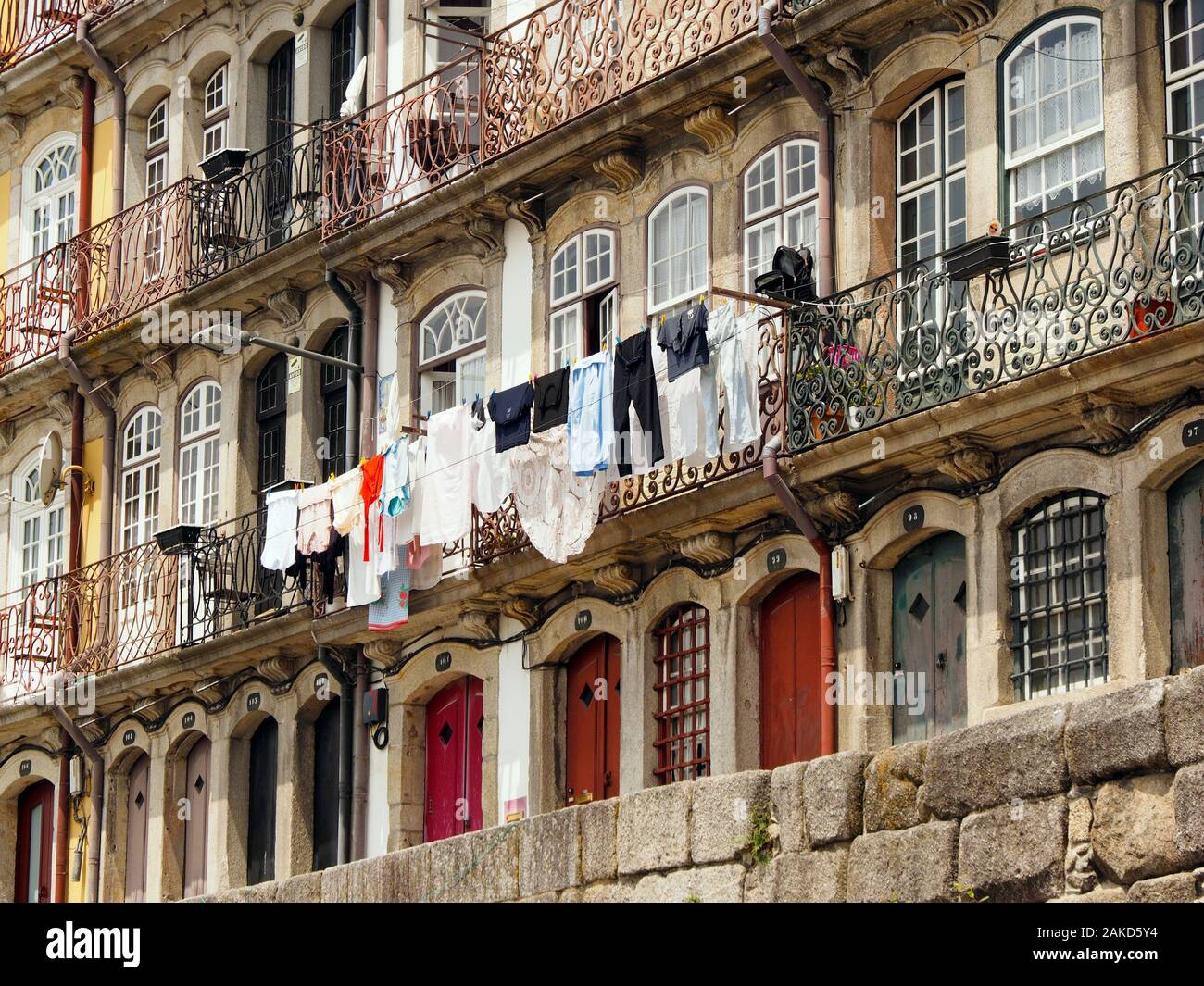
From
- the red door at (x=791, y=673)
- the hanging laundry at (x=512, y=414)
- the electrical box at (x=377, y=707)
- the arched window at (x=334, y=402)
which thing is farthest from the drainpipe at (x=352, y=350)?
the red door at (x=791, y=673)

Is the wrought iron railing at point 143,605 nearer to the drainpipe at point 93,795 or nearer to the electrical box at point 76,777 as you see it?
the drainpipe at point 93,795

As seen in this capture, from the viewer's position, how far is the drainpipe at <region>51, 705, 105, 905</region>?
2819cm

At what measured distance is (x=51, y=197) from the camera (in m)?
31.8

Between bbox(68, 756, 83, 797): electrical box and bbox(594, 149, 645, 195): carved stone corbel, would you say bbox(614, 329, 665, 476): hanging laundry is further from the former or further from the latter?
bbox(68, 756, 83, 797): electrical box

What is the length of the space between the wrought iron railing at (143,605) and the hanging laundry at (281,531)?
0.23 meters

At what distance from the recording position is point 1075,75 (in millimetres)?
18125

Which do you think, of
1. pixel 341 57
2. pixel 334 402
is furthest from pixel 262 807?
pixel 341 57

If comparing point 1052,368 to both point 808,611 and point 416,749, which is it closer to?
point 808,611

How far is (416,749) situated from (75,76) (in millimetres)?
10390

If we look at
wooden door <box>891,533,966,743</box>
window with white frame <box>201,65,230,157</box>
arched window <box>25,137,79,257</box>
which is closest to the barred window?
wooden door <box>891,533,966,743</box>

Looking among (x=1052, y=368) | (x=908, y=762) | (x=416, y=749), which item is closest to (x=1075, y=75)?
(x=1052, y=368)

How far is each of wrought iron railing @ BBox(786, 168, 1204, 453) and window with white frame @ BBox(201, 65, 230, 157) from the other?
1092cm

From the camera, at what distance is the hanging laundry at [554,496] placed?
2053 centimetres

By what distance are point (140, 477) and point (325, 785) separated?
503cm
